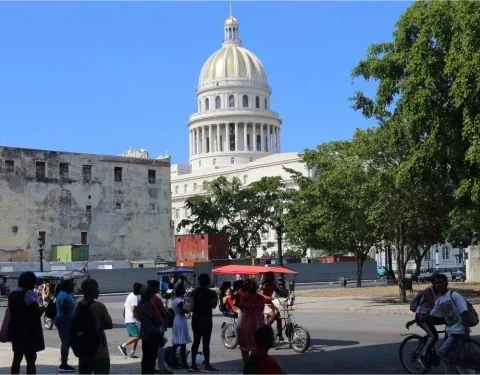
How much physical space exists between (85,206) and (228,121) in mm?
76133

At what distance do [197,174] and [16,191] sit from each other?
7855 centimetres

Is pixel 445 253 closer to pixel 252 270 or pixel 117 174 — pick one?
pixel 117 174

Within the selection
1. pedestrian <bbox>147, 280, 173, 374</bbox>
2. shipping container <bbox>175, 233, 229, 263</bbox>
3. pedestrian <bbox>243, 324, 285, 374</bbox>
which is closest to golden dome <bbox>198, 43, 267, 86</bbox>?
shipping container <bbox>175, 233, 229, 263</bbox>

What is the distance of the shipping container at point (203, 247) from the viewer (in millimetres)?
65562

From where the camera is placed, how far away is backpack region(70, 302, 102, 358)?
9438 mm

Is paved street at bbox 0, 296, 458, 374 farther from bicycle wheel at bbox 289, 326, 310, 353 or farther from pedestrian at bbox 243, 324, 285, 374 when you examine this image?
pedestrian at bbox 243, 324, 285, 374

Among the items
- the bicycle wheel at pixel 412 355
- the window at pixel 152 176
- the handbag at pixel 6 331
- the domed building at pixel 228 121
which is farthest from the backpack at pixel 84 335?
the domed building at pixel 228 121

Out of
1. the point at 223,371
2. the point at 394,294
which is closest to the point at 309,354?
the point at 223,371

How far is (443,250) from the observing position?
114500 millimetres

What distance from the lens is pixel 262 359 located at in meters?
6.97

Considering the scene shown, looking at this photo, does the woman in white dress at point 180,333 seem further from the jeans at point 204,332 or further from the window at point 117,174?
the window at point 117,174

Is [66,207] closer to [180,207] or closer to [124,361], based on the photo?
[124,361]

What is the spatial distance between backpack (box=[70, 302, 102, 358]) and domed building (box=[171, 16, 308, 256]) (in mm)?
128685

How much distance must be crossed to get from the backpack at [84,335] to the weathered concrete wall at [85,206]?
5684 centimetres
